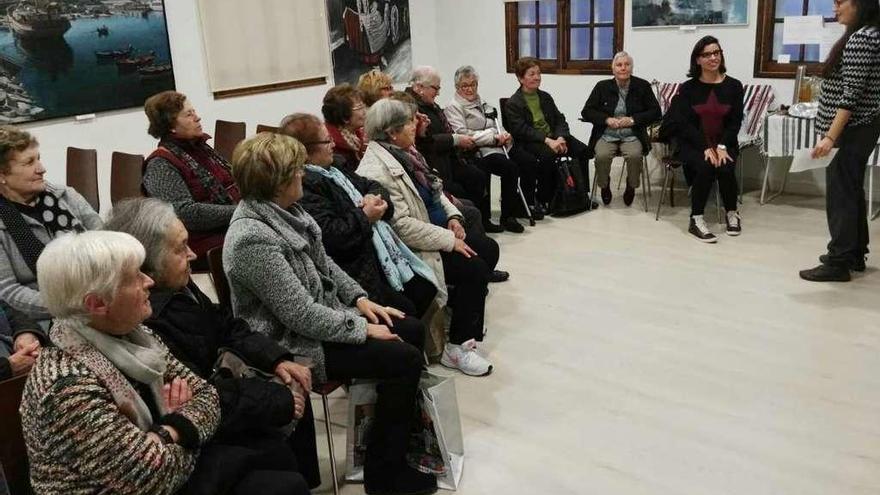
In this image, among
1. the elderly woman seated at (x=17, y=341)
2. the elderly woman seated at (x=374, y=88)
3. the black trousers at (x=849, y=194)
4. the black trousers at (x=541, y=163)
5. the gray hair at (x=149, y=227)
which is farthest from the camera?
the black trousers at (x=541, y=163)

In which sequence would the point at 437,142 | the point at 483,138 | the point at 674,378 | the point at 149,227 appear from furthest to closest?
the point at 483,138, the point at 437,142, the point at 674,378, the point at 149,227

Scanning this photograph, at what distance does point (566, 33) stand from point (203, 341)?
5.56m

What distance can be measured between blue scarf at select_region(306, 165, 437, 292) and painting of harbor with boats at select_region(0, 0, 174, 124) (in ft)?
9.32

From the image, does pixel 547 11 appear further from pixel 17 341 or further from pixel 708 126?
pixel 17 341

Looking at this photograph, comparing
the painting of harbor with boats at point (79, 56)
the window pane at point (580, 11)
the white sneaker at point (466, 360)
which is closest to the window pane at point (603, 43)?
the window pane at point (580, 11)

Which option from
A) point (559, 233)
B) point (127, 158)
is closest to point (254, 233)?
point (127, 158)

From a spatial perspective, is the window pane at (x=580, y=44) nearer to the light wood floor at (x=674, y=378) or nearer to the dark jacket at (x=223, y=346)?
the light wood floor at (x=674, y=378)

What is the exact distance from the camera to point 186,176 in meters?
3.05

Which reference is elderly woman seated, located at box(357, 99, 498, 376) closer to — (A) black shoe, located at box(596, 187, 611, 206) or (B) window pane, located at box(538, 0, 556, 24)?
(A) black shoe, located at box(596, 187, 611, 206)

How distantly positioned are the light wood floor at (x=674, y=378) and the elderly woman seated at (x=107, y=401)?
877 millimetres

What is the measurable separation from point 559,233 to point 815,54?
7.93ft

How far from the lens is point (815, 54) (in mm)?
5488

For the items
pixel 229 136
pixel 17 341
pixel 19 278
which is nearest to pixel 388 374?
pixel 17 341

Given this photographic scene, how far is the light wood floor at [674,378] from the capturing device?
2.39 metres
